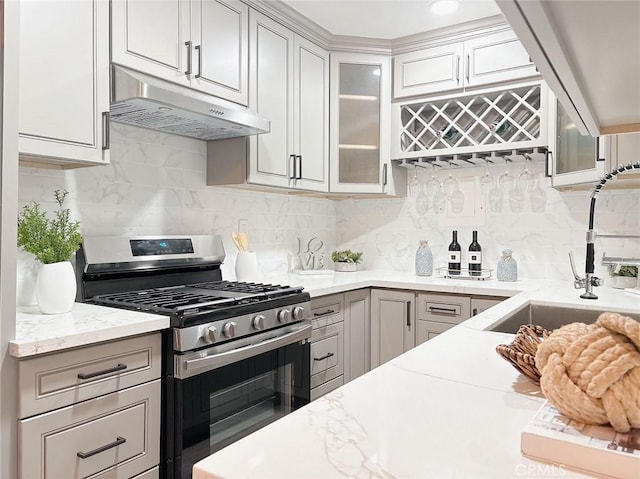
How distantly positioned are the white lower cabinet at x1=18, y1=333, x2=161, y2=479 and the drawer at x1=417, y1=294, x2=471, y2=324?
169 centimetres

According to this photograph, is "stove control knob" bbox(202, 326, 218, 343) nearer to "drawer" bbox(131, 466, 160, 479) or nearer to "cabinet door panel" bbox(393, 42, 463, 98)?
"drawer" bbox(131, 466, 160, 479)

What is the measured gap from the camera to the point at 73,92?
1770 mm

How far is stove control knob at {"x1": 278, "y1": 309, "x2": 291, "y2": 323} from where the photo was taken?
2.25m

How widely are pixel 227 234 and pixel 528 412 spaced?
237 centimetres

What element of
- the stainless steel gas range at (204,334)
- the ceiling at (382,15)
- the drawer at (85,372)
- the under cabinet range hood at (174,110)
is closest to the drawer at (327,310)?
the stainless steel gas range at (204,334)

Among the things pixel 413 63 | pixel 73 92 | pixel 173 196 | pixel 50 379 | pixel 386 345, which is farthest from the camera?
pixel 413 63

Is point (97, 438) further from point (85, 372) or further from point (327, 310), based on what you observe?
point (327, 310)

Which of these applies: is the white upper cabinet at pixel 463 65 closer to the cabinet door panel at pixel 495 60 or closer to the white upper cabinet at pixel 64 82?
the cabinet door panel at pixel 495 60

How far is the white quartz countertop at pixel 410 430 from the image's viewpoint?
1.98 feet

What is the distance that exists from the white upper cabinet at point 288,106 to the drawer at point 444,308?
1.00 meters

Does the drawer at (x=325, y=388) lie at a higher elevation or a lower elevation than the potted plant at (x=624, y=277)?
lower

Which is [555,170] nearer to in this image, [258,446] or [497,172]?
[497,172]

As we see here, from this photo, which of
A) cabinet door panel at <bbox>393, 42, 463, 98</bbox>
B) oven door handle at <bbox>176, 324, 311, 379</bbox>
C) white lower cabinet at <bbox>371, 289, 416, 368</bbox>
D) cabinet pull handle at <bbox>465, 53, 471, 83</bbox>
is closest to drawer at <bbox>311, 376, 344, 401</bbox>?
white lower cabinet at <bbox>371, 289, 416, 368</bbox>

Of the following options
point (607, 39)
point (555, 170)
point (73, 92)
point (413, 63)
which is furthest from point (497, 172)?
point (607, 39)
